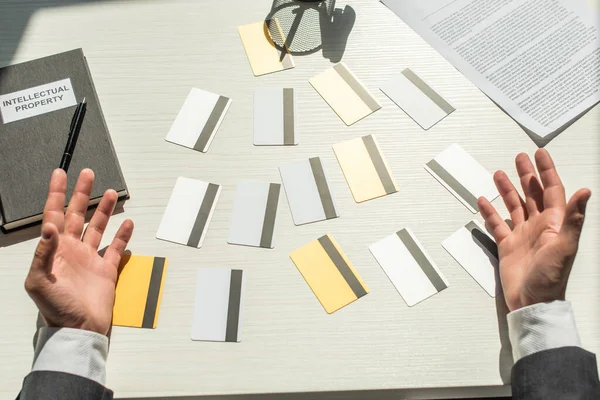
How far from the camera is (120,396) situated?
627 mm

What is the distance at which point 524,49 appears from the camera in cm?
89

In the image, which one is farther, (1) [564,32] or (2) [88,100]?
(1) [564,32]

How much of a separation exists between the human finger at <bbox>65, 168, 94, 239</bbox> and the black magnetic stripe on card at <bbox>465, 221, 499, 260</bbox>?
1.82ft

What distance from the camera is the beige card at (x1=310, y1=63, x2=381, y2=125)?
2.72 ft

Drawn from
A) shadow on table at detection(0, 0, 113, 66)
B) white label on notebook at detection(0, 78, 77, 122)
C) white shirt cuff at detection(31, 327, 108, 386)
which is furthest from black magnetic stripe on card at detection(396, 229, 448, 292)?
shadow on table at detection(0, 0, 113, 66)

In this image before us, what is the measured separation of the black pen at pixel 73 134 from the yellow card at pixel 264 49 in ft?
0.95

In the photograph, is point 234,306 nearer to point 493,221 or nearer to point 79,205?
point 79,205

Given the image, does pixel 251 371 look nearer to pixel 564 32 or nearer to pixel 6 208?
pixel 6 208

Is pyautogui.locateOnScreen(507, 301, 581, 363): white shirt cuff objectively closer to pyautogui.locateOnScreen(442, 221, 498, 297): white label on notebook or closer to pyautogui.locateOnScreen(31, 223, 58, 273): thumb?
pyautogui.locateOnScreen(442, 221, 498, 297): white label on notebook

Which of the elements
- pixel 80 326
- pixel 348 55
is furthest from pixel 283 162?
pixel 80 326

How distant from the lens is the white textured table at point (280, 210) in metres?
0.64

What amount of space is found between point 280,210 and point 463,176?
11.4 inches

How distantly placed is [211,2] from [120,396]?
70 centimetres

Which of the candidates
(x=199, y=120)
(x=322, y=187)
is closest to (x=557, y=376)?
(x=322, y=187)
